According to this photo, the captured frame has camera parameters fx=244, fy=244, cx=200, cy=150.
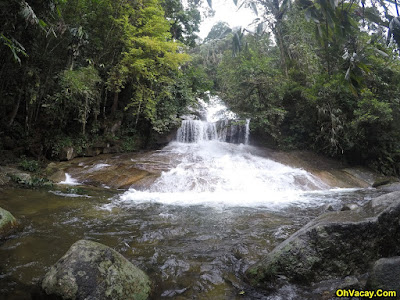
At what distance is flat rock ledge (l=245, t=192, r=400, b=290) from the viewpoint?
9.54ft

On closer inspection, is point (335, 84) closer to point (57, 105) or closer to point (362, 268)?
point (362, 268)

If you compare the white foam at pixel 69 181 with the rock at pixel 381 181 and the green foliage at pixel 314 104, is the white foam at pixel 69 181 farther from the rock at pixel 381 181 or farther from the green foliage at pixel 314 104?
the rock at pixel 381 181

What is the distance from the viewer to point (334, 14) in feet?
5.93

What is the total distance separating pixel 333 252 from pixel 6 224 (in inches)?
197

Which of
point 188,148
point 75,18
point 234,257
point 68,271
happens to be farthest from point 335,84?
point 68,271

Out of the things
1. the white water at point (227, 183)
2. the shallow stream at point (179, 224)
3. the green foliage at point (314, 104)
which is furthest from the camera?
the green foliage at point (314, 104)

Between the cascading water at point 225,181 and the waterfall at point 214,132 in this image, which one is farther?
the waterfall at point 214,132

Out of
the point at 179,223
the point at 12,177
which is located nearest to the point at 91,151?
the point at 12,177

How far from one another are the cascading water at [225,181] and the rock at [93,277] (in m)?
4.37

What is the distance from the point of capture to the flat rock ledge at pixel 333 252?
2908 mm

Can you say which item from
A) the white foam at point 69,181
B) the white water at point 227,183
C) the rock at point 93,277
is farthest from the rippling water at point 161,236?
the white foam at point 69,181

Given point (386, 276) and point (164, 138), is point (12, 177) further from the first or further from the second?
point (386, 276)

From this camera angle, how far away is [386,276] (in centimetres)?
231

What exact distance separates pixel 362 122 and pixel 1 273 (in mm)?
15838
